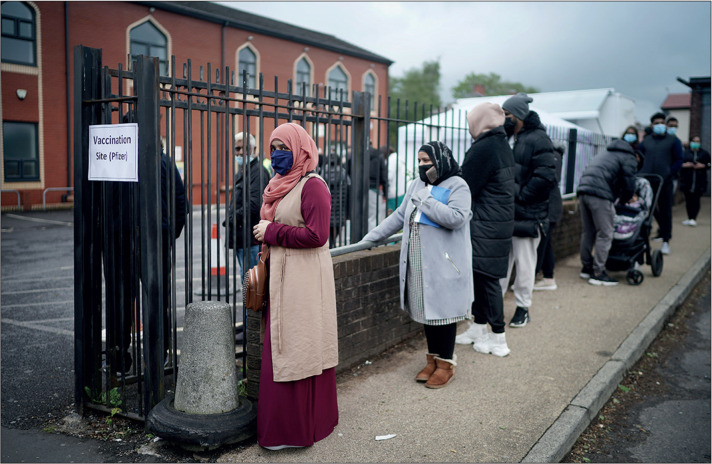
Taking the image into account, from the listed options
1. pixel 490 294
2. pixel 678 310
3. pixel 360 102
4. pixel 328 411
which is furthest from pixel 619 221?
pixel 328 411

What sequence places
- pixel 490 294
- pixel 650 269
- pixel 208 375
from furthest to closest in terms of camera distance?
pixel 650 269 < pixel 490 294 < pixel 208 375

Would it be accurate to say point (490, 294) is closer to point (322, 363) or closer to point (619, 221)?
point (322, 363)

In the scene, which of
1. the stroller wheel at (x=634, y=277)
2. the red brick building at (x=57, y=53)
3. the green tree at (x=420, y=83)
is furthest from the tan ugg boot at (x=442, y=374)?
the green tree at (x=420, y=83)

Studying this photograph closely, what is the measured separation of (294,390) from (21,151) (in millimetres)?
21966

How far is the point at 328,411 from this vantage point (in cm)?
399

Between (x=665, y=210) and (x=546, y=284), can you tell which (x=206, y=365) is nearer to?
(x=546, y=284)

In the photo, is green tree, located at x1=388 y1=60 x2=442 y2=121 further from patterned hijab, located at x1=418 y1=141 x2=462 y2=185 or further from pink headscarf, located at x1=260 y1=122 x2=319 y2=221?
pink headscarf, located at x1=260 y1=122 x2=319 y2=221

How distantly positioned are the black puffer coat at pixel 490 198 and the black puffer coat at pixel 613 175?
11.6ft

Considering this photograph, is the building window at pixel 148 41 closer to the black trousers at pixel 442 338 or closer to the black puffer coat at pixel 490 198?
the black puffer coat at pixel 490 198

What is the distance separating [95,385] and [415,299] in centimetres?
232

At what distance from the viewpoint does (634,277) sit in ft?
28.9

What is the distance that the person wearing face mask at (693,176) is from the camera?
13.8 metres

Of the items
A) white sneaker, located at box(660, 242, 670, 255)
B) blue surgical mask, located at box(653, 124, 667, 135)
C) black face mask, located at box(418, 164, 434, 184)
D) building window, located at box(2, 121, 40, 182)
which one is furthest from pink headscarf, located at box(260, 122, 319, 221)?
building window, located at box(2, 121, 40, 182)

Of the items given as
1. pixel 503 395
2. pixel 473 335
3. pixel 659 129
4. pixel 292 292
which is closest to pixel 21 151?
pixel 659 129
